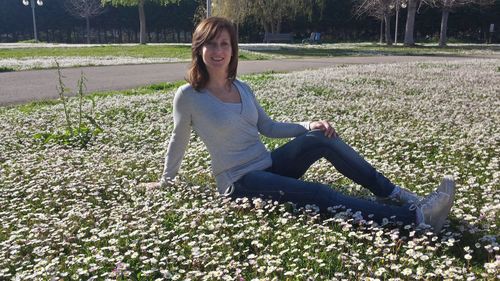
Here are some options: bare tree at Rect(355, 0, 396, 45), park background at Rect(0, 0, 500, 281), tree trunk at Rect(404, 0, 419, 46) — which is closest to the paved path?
park background at Rect(0, 0, 500, 281)

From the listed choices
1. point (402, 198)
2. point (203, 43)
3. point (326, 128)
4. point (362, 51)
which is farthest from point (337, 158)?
point (362, 51)

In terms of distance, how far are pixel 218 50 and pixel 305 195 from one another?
4.75 ft

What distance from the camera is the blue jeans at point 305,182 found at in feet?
13.2

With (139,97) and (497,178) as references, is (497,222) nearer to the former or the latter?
(497,178)

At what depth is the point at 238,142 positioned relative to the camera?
172 inches

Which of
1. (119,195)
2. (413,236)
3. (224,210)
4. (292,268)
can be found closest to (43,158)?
(119,195)

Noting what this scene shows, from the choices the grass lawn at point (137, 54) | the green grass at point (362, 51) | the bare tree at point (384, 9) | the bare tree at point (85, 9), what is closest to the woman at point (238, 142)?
the grass lawn at point (137, 54)

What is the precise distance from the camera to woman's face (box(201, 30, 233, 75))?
4285 millimetres

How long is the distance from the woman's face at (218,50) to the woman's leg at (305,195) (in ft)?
3.34

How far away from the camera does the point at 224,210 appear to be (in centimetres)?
414

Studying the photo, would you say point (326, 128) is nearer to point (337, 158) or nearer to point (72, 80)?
point (337, 158)

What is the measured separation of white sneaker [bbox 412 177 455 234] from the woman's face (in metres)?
2.02

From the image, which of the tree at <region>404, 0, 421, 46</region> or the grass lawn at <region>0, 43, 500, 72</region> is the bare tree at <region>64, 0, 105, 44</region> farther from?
the tree at <region>404, 0, 421, 46</region>

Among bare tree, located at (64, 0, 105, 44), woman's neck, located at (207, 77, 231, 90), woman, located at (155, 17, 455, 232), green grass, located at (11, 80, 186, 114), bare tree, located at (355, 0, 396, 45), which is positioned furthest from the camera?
bare tree, located at (64, 0, 105, 44)
